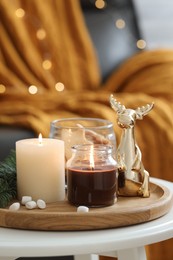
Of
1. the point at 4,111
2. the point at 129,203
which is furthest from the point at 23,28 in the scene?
the point at 129,203

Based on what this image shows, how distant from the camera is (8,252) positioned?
75 cm

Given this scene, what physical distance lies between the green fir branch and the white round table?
0.21 feet

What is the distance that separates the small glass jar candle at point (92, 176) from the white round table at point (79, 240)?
0.19ft

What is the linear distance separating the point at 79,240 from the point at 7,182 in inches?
7.3

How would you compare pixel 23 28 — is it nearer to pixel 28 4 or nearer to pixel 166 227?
pixel 28 4

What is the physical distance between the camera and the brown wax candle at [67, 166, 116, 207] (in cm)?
85

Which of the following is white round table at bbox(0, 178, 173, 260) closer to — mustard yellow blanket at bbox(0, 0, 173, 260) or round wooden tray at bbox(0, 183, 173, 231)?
round wooden tray at bbox(0, 183, 173, 231)

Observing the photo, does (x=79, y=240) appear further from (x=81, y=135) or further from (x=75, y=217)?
(x=81, y=135)

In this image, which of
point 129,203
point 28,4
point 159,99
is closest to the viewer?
point 129,203

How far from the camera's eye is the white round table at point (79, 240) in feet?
2.47

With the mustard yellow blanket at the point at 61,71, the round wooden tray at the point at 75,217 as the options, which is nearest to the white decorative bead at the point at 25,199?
the round wooden tray at the point at 75,217

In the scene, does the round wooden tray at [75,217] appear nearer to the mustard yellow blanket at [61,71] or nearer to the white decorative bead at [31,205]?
the white decorative bead at [31,205]

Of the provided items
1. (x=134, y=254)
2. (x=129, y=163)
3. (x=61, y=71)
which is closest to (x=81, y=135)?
(x=129, y=163)

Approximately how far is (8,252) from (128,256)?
0.21 m
